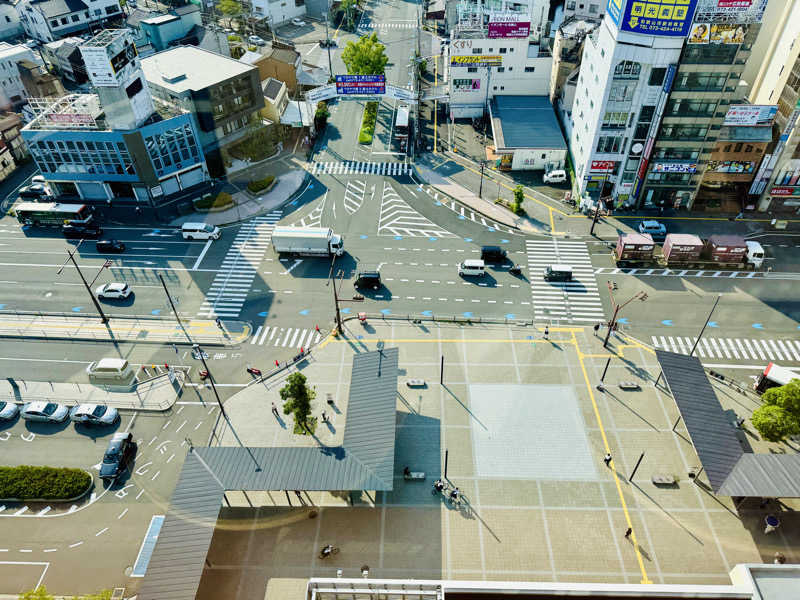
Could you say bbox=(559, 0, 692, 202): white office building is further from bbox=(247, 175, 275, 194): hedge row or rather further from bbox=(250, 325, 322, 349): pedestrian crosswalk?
bbox=(247, 175, 275, 194): hedge row

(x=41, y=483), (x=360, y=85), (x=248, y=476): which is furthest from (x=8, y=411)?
(x=360, y=85)

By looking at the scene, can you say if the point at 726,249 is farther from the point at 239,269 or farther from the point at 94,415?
the point at 94,415

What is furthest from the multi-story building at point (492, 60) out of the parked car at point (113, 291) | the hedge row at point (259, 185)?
the parked car at point (113, 291)

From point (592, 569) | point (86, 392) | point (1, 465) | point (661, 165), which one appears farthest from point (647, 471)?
point (1, 465)

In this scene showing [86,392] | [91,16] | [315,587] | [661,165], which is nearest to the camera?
[315,587]

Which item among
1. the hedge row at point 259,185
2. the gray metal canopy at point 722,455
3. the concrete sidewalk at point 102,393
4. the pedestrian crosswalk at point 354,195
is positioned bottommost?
the concrete sidewalk at point 102,393

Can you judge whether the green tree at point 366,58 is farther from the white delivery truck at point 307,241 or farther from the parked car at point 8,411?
the parked car at point 8,411

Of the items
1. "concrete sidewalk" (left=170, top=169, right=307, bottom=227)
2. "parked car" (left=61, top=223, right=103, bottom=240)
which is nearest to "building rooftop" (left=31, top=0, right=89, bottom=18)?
"parked car" (left=61, top=223, right=103, bottom=240)

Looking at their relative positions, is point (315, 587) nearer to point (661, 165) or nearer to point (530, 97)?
point (661, 165)
